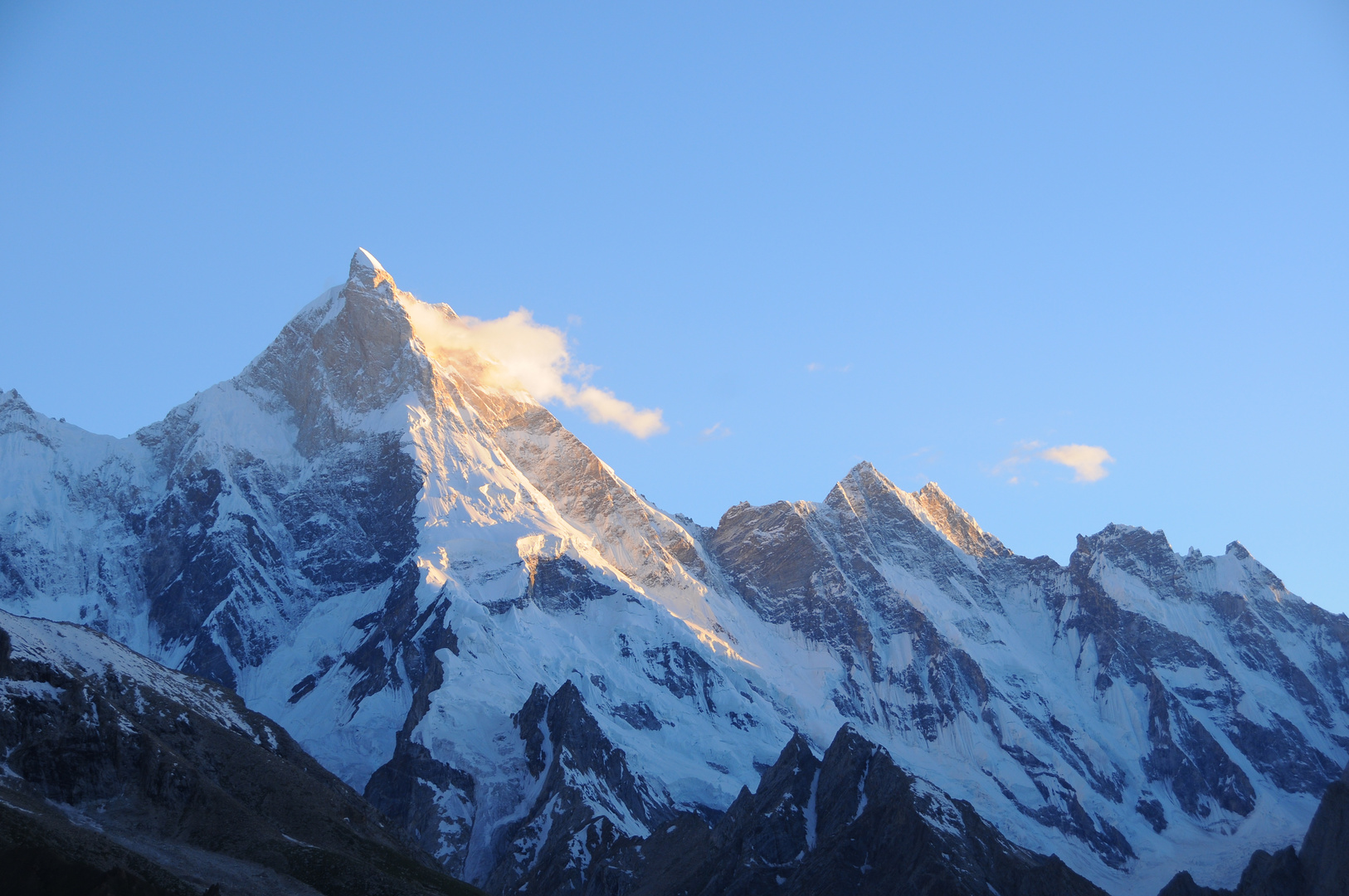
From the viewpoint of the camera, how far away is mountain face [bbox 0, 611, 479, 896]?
367ft

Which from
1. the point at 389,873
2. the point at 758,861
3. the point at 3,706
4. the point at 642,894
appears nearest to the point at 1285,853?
the point at 758,861

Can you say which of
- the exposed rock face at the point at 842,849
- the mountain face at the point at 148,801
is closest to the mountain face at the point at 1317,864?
the exposed rock face at the point at 842,849

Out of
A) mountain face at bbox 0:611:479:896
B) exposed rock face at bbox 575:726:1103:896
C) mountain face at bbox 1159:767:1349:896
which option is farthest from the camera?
mountain face at bbox 1159:767:1349:896

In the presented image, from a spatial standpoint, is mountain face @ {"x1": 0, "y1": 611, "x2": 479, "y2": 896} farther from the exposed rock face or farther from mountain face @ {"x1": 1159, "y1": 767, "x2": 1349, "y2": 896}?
mountain face @ {"x1": 1159, "y1": 767, "x2": 1349, "y2": 896}

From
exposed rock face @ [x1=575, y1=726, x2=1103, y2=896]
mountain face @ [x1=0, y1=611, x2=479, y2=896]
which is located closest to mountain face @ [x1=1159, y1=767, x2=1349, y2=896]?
exposed rock face @ [x1=575, y1=726, x2=1103, y2=896]

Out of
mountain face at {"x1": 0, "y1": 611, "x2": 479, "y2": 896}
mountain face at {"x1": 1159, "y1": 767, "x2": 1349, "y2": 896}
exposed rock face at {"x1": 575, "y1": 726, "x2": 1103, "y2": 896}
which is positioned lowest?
mountain face at {"x1": 0, "y1": 611, "x2": 479, "y2": 896}

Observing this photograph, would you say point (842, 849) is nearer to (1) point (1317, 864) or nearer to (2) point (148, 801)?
(1) point (1317, 864)

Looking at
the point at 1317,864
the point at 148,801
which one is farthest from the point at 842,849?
the point at 148,801

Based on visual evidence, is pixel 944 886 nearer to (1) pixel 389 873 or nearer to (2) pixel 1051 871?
(2) pixel 1051 871

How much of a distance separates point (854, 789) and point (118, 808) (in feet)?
313

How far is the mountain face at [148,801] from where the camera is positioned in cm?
11175

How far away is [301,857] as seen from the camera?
135 metres

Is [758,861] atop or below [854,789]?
below

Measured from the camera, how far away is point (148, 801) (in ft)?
448
